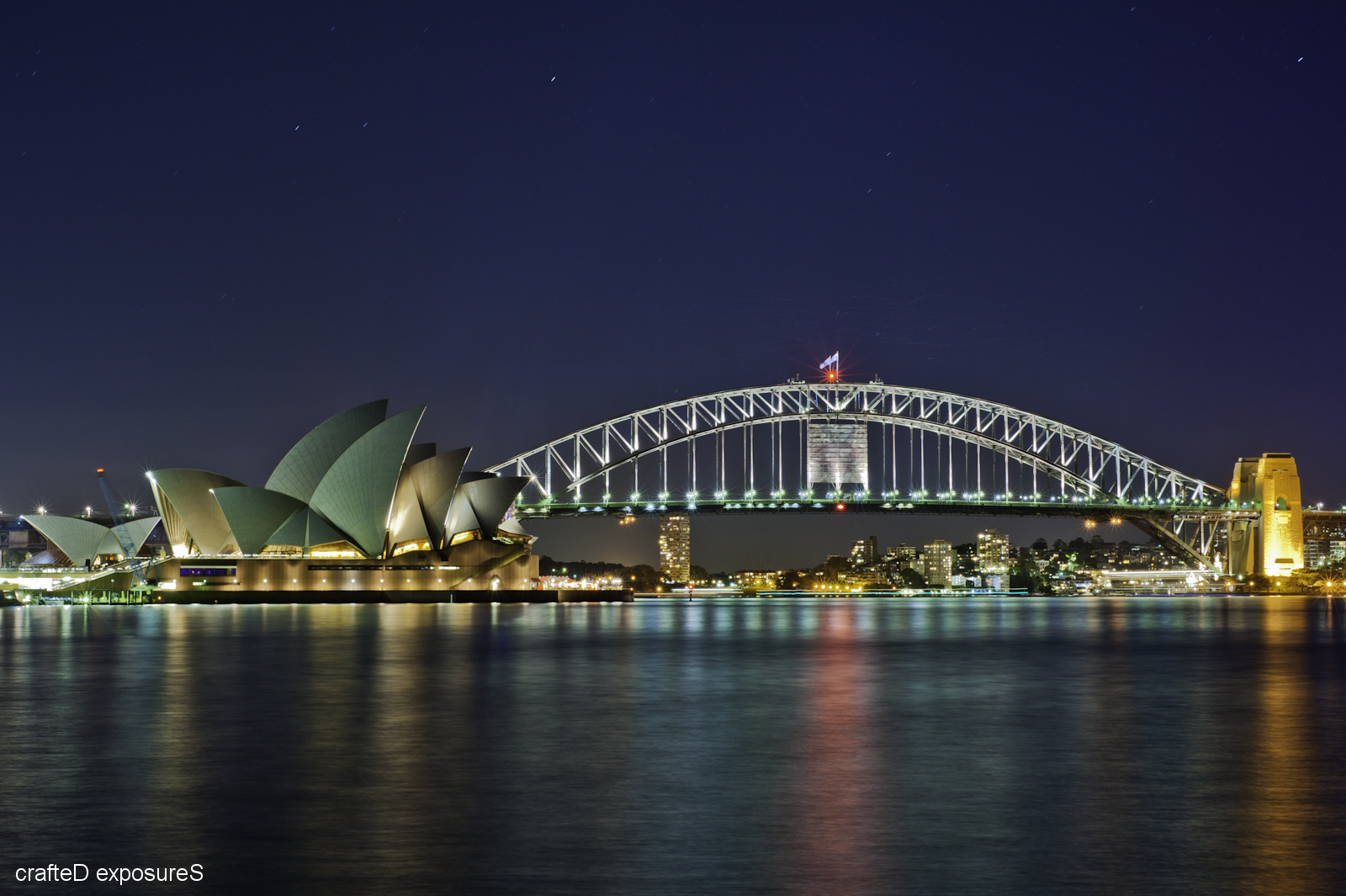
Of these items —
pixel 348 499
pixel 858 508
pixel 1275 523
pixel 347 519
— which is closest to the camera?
pixel 348 499

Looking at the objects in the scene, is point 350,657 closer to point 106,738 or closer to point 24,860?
point 106,738

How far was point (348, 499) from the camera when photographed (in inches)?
3123

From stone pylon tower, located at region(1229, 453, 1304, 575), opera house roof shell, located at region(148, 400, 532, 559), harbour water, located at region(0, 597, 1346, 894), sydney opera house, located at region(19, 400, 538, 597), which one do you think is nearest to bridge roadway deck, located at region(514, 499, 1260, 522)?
stone pylon tower, located at region(1229, 453, 1304, 575)

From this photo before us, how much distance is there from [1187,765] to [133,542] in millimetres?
103205

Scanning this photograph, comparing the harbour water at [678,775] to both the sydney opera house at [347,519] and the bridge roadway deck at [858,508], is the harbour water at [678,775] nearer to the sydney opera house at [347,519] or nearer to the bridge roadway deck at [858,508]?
the sydney opera house at [347,519]

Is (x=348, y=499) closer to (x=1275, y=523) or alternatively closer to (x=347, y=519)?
(x=347, y=519)

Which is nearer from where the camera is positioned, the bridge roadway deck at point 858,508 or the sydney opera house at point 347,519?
the sydney opera house at point 347,519

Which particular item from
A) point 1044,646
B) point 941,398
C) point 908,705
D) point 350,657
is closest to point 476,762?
point 908,705

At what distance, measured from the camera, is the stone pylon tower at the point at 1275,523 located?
363ft

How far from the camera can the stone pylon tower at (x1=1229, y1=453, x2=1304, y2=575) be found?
111 meters

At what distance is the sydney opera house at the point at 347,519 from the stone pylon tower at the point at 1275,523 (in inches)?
2579

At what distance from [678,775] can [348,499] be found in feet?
228

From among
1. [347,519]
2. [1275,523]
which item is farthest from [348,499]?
[1275,523]

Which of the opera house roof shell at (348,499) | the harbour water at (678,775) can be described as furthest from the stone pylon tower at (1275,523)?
the harbour water at (678,775)
